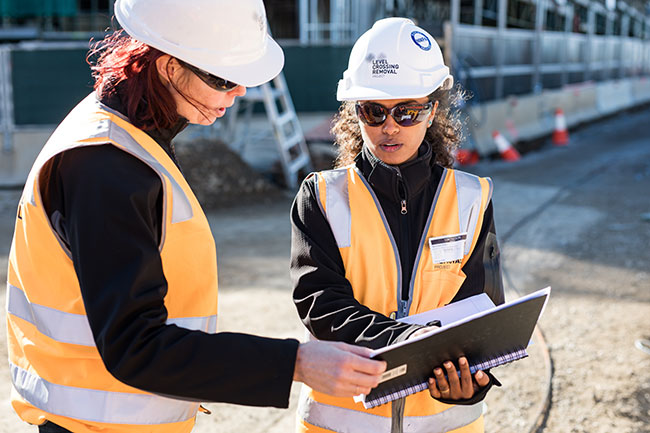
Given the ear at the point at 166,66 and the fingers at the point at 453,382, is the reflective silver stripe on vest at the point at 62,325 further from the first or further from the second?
the fingers at the point at 453,382

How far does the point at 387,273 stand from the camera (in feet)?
7.14

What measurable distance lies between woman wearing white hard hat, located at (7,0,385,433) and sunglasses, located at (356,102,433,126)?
0.67m

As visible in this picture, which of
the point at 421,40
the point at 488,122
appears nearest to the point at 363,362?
the point at 421,40

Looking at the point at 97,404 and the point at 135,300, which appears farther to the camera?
the point at 97,404

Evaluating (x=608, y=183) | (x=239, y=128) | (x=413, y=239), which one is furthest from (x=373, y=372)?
(x=239, y=128)

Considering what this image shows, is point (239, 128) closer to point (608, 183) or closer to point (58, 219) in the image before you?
point (608, 183)

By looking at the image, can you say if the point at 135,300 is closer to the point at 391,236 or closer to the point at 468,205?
the point at 391,236

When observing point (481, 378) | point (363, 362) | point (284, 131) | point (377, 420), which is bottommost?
point (284, 131)

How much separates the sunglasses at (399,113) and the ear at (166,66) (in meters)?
0.89

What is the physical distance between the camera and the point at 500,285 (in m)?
2.31

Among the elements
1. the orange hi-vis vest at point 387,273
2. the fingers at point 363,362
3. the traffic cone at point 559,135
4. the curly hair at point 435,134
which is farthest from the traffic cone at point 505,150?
the fingers at point 363,362

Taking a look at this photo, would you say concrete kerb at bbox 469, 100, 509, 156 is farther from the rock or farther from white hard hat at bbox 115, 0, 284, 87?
white hard hat at bbox 115, 0, 284, 87

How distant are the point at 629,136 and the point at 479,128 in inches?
254

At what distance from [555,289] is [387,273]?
4190mm
